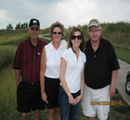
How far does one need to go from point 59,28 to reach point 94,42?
2.32 ft

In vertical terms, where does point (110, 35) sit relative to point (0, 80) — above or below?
above

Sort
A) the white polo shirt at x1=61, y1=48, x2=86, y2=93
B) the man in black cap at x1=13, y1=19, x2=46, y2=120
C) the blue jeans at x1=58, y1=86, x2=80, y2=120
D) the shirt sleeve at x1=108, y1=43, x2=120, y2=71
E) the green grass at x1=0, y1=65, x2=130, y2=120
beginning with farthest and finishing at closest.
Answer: the green grass at x1=0, y1=65, x2=130, y2=120 < the man in black cap at x1=13, y1=19, x2=46, y2=120 < the shirt sleeve at x1=108, y1=43, x2=120, y2=71 < the blue jeans at x1=58, y1=86, x2=80, y2=120 < the white polo shirt at x1=61, y1=48, x2=86, y2=93

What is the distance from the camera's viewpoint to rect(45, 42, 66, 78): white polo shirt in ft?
9.86

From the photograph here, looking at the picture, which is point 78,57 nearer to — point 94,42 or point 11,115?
point 94,42

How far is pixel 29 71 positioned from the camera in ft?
10.8

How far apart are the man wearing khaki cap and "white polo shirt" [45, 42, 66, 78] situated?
0.55 meters

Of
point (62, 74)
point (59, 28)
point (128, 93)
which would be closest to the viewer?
point (62, 74)

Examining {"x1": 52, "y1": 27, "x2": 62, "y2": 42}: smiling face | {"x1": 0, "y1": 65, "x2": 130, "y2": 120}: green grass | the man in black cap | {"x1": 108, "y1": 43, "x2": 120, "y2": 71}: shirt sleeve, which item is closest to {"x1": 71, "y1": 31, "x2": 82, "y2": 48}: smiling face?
{"x1": 52, "y1": 27, "x2": 62, "y2": 42}: smiling face

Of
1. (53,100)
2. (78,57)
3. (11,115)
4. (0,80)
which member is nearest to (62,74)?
(78,57)

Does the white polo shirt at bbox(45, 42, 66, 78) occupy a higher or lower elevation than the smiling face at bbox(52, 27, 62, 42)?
lower

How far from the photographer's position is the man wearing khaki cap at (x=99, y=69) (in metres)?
3.14

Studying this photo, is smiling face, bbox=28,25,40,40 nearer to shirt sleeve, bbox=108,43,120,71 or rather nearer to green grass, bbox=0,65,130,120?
shirt sleeve, bbox=108,43,120,71

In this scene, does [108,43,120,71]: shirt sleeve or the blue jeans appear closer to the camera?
the blue jeans

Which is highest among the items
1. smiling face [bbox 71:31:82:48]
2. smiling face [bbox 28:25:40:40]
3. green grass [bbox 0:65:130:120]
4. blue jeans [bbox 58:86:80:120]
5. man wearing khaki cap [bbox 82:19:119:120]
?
smiling face [bbox 28:25:40:40]
